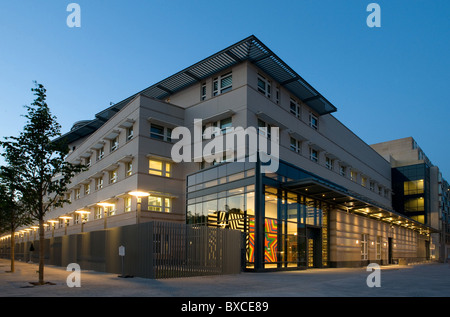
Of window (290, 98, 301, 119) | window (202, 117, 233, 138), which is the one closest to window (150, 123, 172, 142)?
window (202, 117, 233, 138)

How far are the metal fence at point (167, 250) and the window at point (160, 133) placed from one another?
11.9 m

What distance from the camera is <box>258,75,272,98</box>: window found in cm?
3288

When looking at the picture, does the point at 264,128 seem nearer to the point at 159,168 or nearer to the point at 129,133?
the point at 159,168

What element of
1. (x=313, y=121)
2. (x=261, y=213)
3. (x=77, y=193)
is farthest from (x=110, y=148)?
(x=261, y=213)

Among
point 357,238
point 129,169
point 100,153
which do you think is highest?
point 100,153

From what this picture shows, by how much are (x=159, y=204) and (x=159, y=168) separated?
318 cm

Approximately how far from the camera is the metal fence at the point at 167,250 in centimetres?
1934

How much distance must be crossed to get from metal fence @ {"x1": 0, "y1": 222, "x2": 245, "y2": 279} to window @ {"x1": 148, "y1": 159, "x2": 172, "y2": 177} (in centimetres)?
974

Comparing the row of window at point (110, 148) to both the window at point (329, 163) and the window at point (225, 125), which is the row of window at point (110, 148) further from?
the window at point (329, 163)

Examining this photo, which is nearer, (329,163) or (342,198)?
(342,198)

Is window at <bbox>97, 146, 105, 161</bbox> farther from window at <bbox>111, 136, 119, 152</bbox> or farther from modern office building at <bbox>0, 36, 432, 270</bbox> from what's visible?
window at <bbox>111, 136, 119, 152</bbox>

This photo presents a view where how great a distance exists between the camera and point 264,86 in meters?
33.3

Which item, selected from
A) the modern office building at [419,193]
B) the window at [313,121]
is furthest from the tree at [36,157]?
the modern office building at [419,193]
